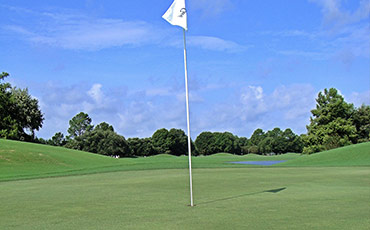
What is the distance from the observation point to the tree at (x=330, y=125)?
61.9 metres

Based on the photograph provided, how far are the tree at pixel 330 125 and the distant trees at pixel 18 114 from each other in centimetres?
4875

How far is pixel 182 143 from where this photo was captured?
12725 cm

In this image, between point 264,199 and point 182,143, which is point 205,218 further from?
point 182,143

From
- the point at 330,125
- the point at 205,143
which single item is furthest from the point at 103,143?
the point at 330,125

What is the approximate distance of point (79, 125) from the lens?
119625 mm

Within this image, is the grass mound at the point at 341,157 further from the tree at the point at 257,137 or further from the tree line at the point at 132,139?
the tree at the point at 257,137

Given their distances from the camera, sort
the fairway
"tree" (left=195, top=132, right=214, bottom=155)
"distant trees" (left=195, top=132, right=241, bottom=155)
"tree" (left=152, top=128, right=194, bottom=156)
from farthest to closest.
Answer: "tree" (left=195, top=132, right=214, bottom=155) → "distant trees" (left=195, top=132, right=241, bottom=155) → "tree" (left=152, top=128, right=194, bottom=156) → the fairway

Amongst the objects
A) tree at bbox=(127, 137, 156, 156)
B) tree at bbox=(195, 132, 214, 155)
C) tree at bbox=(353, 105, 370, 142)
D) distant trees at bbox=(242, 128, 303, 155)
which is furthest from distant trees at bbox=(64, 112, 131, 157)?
tree at bbox=(353, 105, 370, 142)

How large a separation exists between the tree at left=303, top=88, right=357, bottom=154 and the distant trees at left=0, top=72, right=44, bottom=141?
4875 centimetres

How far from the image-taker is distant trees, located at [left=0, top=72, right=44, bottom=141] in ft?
220

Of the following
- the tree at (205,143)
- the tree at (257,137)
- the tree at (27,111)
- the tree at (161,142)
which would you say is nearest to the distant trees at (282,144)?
the tree at (205,143)

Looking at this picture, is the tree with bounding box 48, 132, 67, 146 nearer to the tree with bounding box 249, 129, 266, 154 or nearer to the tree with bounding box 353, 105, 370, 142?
the tree with bounding box 249, 129, 266, 154

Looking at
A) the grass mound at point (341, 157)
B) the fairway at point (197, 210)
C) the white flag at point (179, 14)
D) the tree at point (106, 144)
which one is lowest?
the fairway at point (197, 210)

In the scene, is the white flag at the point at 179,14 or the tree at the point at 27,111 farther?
the tree at the point at 27,111
